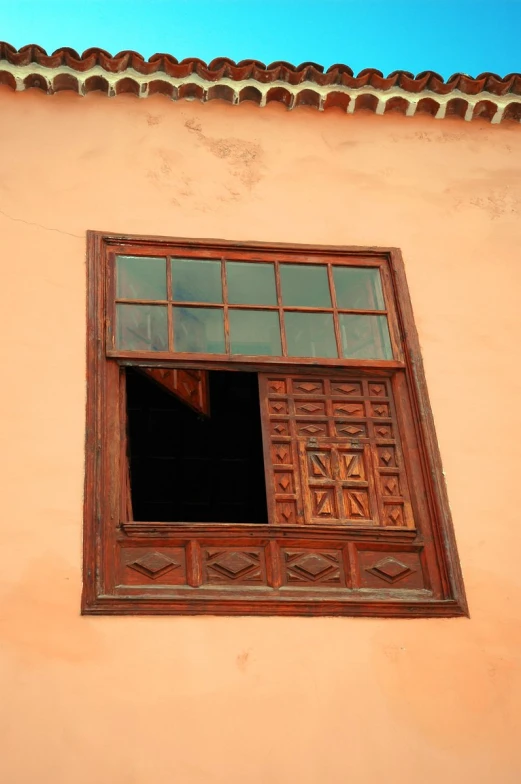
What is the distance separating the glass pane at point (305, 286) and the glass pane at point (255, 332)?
0.16 metres

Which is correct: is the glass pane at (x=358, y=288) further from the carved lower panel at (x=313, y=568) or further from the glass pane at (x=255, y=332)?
the carved lower panel at (x=313, y=568)

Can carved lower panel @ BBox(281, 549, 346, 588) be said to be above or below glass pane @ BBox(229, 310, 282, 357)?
below

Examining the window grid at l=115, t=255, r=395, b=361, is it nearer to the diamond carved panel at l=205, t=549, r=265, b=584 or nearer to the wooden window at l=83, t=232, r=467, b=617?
the wooden window at l=83, t=232, r=467, b=617

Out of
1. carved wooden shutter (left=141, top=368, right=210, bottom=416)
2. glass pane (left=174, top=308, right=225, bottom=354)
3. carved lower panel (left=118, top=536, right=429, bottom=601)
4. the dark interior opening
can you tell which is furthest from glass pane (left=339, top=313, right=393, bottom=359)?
the dark interior opening

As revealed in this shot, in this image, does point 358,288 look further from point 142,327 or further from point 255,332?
point 142,327

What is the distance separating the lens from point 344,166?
22.1 ft

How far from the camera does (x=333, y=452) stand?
5.68 meters

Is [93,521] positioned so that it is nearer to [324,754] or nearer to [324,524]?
[324,524]

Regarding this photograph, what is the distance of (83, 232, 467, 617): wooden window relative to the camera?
5.18 metres

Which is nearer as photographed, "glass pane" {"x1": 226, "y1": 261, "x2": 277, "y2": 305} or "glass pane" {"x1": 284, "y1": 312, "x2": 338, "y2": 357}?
"glass pane" {"x1": 284, "y1": 312, "x2": 338, "y2": 357}

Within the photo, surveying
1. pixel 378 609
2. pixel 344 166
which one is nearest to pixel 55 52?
pixel 344 166

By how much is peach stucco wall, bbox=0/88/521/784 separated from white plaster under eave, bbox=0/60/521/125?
0.27 ft

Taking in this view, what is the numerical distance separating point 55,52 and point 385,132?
1.95m

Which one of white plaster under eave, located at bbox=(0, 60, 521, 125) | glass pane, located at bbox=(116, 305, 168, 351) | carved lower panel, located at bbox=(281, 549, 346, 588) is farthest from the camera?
white plaster under eave, located at bbox=(0, 60, 521, 125)
